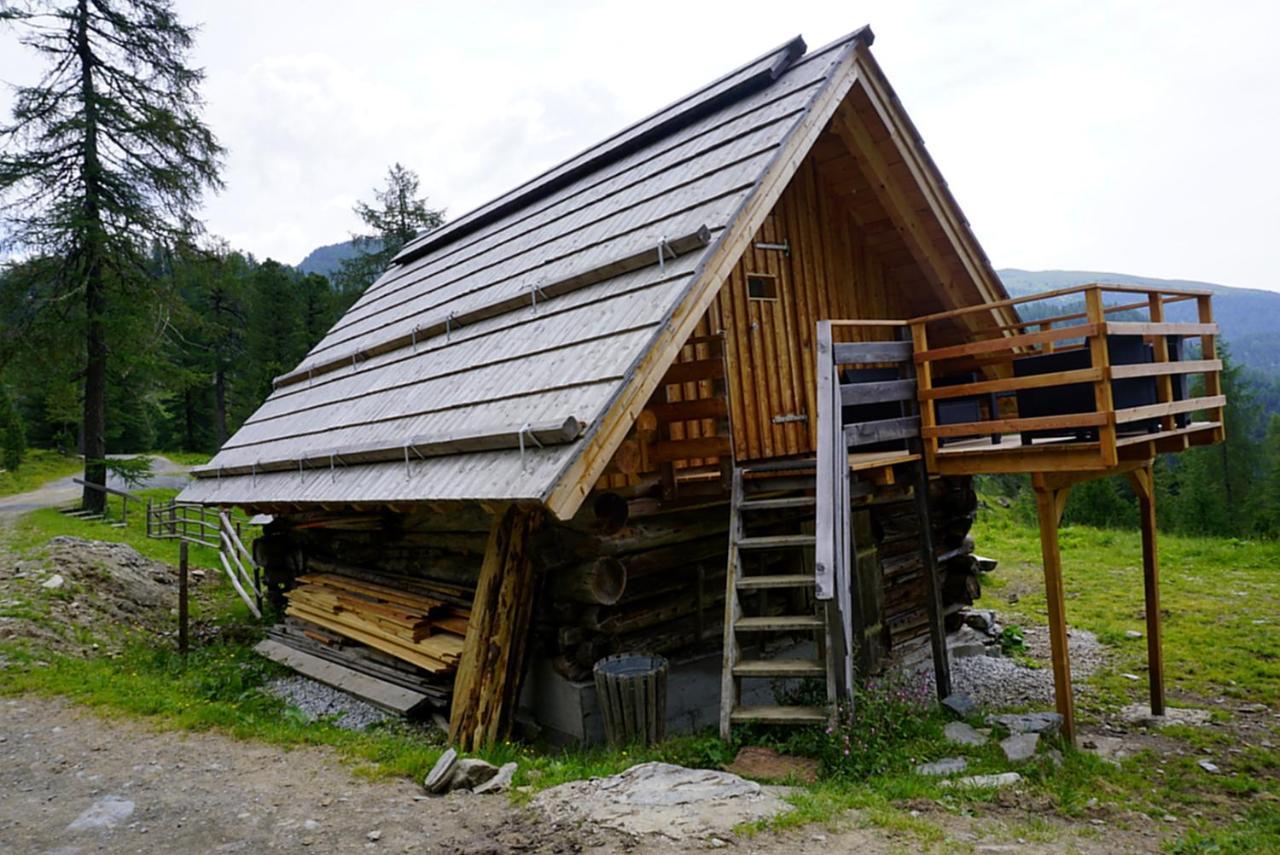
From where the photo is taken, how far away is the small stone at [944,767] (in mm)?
4766

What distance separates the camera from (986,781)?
4.61 meters

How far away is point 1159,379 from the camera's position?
22.7 feet

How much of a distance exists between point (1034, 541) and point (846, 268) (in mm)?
13742

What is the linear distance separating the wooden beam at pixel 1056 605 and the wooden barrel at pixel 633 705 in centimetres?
314

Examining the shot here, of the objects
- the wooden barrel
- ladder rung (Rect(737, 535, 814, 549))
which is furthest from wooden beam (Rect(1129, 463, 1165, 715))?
the wooden barrel

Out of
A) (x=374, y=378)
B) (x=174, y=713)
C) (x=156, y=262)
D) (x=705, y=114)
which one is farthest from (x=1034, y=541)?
(x=156, y=262)

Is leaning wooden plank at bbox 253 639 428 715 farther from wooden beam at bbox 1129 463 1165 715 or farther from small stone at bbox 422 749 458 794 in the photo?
wooden beam at bbox 1129 463 1165 715

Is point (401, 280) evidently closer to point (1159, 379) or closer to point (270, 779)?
point (270, 779)

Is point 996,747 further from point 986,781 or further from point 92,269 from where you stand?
point 92,269

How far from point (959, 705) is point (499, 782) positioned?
13.8ft

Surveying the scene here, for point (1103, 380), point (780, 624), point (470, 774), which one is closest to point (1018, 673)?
point (1103, 380)

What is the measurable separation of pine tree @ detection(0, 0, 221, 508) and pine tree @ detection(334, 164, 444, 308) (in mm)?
8808

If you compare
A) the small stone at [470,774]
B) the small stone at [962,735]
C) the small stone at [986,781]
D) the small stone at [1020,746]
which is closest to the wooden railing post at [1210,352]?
the small stone at [1020,746]

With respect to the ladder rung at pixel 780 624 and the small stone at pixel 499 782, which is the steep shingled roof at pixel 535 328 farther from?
the ladder rung at pixel 780 624
